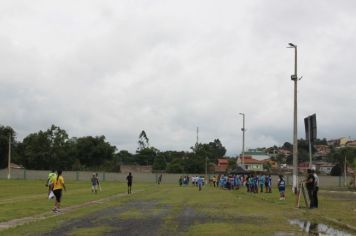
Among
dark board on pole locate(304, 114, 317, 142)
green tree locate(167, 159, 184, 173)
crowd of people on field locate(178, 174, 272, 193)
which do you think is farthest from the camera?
green tree locate(167, 159, 184, 173)

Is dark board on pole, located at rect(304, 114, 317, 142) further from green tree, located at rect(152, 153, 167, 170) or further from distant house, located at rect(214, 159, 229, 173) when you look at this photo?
distant house, located at rect(214, 159, 229, 173)

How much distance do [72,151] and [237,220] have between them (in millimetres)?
112743

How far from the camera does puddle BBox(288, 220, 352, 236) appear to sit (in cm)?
1521

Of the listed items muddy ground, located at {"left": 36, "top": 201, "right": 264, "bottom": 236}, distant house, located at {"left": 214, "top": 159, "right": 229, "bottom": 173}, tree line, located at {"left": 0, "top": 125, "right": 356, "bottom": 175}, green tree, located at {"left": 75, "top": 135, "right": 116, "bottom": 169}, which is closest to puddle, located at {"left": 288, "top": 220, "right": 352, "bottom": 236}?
muddy ground, located at {"left": 36, "top": 201, "right": 264, "bottom": 236}

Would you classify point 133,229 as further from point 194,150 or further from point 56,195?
point 194,150

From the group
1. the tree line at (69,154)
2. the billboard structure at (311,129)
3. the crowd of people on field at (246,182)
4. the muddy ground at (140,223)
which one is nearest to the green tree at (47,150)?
the tree line at (69,154)

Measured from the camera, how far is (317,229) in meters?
16.2

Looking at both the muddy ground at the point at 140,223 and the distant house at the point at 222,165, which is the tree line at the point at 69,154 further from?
the muddy ground at the point at 140,223

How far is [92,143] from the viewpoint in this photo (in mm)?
137500

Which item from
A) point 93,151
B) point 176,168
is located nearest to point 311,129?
point 176,168

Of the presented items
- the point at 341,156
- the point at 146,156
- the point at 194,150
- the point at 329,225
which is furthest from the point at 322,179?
the point at 146,156

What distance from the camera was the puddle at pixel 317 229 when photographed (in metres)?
15.2

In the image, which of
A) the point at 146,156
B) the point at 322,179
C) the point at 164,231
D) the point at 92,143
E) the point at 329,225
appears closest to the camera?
the point at 164,231

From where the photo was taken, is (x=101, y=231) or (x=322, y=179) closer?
(x=101, y=231)
